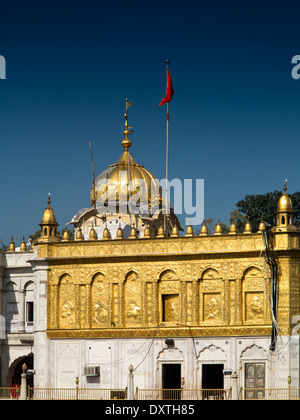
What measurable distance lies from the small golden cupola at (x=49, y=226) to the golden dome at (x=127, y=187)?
156 inches

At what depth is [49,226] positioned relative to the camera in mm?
57938

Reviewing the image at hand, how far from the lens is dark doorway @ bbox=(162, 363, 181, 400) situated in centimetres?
5372

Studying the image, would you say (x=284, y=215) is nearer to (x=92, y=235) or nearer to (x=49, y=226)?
(x=92, y=235)

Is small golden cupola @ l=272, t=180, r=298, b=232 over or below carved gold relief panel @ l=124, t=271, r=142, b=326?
over

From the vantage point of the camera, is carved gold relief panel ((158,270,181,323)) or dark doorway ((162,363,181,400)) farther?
carved gold relief panel ((158,270,181,323))

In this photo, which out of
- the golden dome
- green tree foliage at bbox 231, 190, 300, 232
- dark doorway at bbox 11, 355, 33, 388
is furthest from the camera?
green tree foliage at bbox 231, 190, 300, 232

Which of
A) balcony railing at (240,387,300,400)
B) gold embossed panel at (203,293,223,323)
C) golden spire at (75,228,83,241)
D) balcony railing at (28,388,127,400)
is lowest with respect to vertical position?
balcony railing at (28,388,127,400)

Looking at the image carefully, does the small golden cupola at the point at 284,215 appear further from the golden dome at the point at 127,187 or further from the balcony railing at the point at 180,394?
the golden dome at the point at 127,187

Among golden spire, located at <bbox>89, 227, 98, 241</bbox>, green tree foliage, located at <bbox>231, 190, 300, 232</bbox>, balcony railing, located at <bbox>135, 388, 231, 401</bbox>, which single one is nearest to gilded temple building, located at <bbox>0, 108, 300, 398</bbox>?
golden spire, located at <bbox>89, 227, 98, 241</bbox>

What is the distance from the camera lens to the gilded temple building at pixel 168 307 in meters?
53.4

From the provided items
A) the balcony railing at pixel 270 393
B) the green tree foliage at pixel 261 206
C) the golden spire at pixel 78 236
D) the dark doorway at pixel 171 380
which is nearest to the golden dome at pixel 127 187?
the golden spire at pixel 78 236

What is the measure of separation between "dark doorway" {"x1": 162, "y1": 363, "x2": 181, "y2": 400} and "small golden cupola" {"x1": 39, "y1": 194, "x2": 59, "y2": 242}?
26.3ft

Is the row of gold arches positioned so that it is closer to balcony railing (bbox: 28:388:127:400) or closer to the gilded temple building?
the gilded temple building
